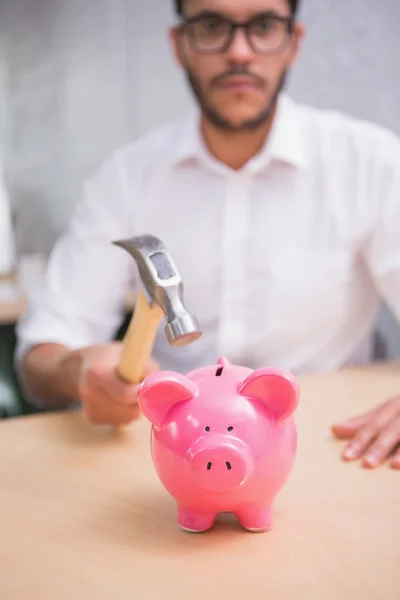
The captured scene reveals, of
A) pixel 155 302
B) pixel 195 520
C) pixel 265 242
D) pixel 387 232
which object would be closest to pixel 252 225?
pixel 265 242

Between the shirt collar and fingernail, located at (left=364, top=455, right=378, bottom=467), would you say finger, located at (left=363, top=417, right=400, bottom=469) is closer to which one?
fingernail, located at (left=364, top=455, right=378, bottom=467)

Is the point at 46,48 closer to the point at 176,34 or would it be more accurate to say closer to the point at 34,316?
the point at 176,34

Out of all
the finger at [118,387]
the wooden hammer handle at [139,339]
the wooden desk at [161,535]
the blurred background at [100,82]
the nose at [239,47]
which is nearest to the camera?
the wooden desk at [161,535]

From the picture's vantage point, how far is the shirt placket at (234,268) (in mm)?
1390

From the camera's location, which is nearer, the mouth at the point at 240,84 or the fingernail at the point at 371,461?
the fingernail at the point at 371,461

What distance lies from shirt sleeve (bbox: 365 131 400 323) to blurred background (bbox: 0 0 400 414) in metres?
0.49

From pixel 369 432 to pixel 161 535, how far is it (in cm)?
33

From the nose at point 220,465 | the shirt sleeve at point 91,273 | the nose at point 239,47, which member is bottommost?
the shirt sleeve at point 91,273

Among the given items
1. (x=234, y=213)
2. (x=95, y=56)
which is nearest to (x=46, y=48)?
(x=95, y=56)

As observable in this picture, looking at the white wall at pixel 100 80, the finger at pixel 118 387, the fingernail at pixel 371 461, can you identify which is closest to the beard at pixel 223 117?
the white wall at pixel 100 80

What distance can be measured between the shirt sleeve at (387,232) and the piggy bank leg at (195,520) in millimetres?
817

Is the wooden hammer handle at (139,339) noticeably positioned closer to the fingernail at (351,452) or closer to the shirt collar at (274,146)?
the fingernail at (351,452)

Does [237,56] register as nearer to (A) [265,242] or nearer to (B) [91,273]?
(A) [265,242]

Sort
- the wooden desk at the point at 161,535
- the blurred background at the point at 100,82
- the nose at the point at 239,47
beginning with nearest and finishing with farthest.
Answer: the wooden desk at the point at 161,535 → the nose at the point at 239,47 → the blurred background at the point at 100,82
